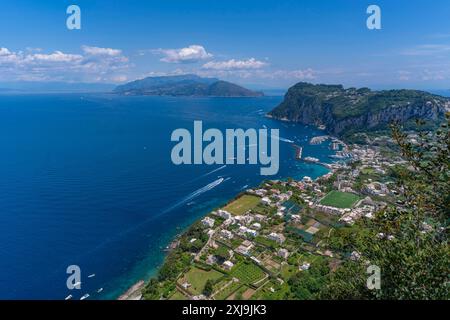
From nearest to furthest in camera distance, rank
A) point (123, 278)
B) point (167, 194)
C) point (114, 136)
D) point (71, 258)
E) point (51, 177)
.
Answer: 1. point (123, 278)
2. point (71, 258)
3. point (167, 194)
4. point (51, 177)
5. point (114, 136)

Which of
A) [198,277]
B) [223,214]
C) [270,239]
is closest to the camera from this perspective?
[198,277]

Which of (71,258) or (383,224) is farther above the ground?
(383,224)

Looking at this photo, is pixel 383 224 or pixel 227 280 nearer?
pixel 383 224

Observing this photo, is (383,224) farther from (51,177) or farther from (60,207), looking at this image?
(51,177)

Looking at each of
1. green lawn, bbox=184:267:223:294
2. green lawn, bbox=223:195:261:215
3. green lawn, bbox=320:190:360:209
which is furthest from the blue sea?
green lawn, bbox=320:190:360:209

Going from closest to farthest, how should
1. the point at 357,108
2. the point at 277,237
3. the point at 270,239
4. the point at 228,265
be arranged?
the point at 228,265 → the point at 277,237 → the point at 270,239 → the point at 357,108

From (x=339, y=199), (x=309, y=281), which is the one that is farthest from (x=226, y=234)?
(x=339, y=199)

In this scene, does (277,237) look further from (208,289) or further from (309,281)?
(208,289)

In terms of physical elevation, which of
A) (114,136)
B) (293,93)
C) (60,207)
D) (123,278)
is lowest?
(123,278)

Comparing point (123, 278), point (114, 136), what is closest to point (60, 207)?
point (123, 278)
